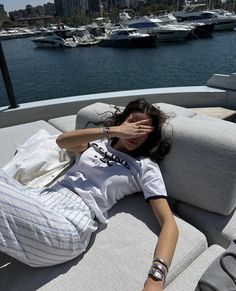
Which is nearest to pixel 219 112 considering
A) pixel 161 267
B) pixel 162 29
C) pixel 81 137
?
pixel 81 137

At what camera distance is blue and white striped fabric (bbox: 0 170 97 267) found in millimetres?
1299

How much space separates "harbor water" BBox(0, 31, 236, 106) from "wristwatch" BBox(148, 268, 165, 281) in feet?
48.5

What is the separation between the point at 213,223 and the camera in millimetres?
1669

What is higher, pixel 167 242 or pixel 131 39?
pixel 167 242

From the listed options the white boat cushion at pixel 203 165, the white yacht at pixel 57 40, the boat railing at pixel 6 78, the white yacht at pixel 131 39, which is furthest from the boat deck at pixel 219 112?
the white yacht at pixel 57 40

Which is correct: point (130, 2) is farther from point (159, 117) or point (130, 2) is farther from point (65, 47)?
point (159, 117)

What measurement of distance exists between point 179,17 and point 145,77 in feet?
110

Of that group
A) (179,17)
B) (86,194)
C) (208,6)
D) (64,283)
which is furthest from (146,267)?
(208,6)

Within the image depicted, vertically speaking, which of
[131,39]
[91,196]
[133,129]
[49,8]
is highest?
[133,129]

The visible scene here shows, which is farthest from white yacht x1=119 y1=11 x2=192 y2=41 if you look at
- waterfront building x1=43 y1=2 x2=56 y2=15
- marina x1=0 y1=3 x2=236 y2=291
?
waterfront building x1=43 y1=2 x2=56 y2=15

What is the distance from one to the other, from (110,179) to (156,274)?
1.92 feet

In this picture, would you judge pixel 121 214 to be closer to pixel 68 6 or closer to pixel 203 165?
pixel 203 165

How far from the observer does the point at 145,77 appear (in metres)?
20.0

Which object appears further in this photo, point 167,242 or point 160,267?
point 167,242
